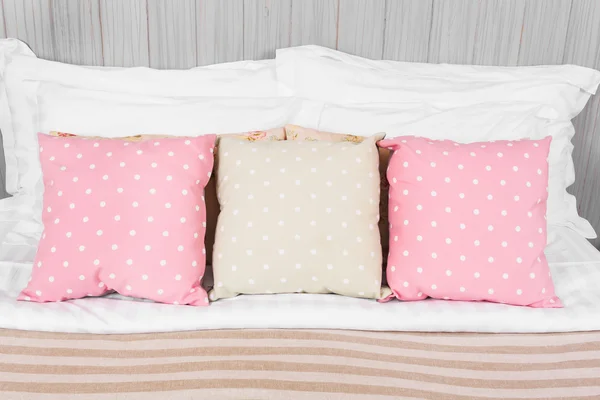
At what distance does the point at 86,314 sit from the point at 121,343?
0.43 ft

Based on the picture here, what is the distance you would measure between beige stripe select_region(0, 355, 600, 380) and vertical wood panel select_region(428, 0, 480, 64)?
1.03 metres

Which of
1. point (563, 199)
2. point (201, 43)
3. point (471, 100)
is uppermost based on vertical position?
point (201, 43)

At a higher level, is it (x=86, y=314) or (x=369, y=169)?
(x=369, y=169)

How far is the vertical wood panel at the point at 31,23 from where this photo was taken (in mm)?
1793

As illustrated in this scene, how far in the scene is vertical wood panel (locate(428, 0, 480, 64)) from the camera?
1.83 m

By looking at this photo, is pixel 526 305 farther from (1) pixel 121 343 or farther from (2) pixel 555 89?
(1) pixel 121 343

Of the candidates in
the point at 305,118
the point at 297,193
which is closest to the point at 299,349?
the point at 297,193

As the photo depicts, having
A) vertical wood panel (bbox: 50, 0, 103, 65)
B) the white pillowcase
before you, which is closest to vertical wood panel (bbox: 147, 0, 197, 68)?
vertical wood panel (bbox: 50, 0, 103, 65)

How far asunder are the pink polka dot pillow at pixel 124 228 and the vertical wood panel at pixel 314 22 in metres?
0.64

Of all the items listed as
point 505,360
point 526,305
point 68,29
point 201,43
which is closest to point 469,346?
point 505,360

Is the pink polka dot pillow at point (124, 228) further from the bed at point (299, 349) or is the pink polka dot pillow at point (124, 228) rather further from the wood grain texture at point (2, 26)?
the wood grain texture at point (2, 26)

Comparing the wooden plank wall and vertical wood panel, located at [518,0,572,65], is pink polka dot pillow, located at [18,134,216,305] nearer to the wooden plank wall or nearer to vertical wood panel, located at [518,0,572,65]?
the wooden plank wall

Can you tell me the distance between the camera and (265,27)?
1828mm

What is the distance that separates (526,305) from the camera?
1381 millimetres
